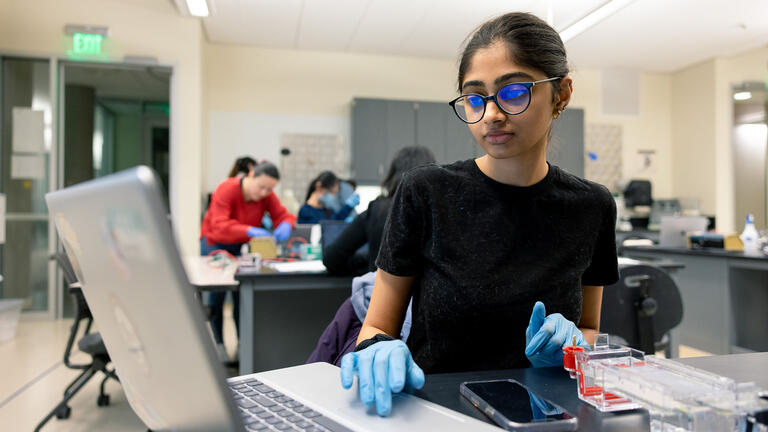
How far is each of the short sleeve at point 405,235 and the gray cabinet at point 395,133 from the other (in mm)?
5055

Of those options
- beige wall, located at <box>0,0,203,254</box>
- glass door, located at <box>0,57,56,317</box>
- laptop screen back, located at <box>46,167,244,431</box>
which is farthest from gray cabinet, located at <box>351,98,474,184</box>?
laptop screen back, located at <box>46,167,244,431</box>

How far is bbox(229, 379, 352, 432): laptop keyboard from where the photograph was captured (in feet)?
1.71

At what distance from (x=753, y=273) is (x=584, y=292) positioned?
11.1 ft

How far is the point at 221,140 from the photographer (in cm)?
599

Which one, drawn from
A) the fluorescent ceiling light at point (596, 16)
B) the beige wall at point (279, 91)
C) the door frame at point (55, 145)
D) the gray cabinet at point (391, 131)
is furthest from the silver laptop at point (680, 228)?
the door frame at point (55, 145)

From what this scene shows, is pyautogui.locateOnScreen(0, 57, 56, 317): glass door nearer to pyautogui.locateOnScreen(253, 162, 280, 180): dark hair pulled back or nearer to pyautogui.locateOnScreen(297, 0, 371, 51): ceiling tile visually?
pyautogui.locateOnScreen(297, 0, 371, 51): ceiling tile

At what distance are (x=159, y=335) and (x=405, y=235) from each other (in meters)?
0.65

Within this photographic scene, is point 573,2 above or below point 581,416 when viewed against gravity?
above

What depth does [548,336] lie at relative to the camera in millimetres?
817

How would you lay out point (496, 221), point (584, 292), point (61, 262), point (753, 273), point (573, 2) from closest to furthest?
1. point (496, 221)
2. point (584, 292)
3. point (61, 262)
4. point (753, 273)
5. point (573, 2)

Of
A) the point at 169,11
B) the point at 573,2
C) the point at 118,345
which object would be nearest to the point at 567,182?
the point at 118,345

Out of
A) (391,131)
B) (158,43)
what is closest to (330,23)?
(391,131)

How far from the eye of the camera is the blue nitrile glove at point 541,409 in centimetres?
55

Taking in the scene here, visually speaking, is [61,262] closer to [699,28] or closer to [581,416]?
[581,416]
